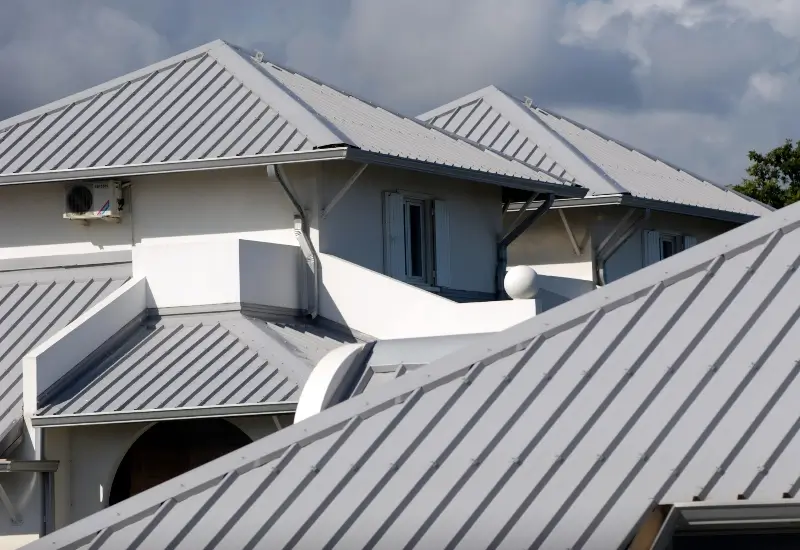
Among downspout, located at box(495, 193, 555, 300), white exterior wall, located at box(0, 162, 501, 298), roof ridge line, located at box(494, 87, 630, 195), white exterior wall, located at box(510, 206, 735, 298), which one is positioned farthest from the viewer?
white exterior wall, located at box(510, 206, 735, 298)

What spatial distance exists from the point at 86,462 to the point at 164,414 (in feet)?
5.69

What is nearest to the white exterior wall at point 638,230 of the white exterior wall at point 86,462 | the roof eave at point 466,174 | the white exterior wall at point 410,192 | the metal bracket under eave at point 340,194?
the roof eave at point 466,174

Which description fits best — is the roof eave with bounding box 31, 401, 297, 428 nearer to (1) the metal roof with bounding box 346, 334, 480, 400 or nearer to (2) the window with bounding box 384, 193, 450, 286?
(1) the metal roof with bounding box 346, 334, 480, 400

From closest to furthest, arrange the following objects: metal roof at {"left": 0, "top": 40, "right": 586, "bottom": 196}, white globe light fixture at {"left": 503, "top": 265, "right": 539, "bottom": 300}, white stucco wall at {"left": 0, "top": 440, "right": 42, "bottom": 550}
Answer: white stucco wall at {"left": 0, "top": 440, "right": 42, "bottom": 550} < white globe light fixture at {"left": 503, "top": 265, "right": 539, "bottom": 300} < metal roof at {"left": 0, "top": 40, "right": 586, "bottom": 196}

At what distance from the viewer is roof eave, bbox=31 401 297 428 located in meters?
17.2

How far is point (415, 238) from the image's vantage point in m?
22.7

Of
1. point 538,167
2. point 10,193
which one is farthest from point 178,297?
point 538,167

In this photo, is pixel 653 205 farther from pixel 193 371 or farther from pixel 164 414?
pixel 164 414

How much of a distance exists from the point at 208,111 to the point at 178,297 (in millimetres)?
3144

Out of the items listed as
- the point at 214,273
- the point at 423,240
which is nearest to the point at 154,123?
the point at 214,273

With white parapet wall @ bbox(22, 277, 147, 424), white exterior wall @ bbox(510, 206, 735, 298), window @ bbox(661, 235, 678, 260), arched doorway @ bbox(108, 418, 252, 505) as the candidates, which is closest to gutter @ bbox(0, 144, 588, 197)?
white parapet wall @ bbox(22, 277, 147, 424)

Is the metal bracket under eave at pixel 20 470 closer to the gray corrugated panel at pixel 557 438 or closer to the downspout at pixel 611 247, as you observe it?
the gray corrugated panel at pixel 557 438

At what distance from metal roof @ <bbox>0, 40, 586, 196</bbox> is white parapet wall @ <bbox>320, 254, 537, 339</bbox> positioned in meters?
1.50

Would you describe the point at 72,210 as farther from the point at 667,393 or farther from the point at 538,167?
the point at 667,393
